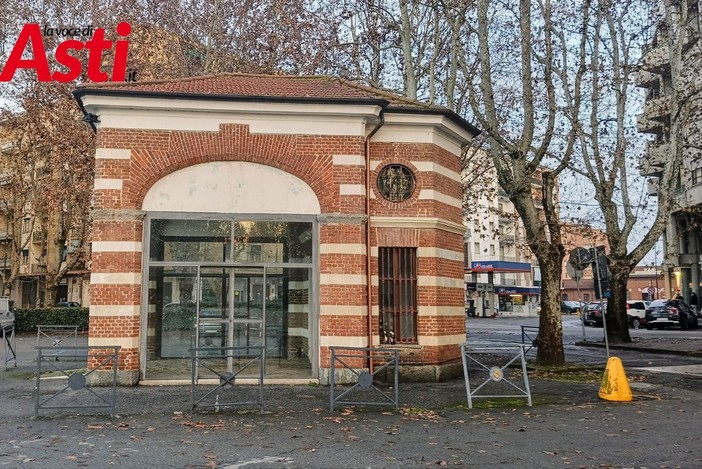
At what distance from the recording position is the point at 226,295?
12555mm

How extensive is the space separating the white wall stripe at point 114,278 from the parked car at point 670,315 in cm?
3164

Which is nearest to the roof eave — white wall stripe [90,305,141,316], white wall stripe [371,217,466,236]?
white wall stripe [371,217,466,236]

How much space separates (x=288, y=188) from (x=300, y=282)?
1.92 m

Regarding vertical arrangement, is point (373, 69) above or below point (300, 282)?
above

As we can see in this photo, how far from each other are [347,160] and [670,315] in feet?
94.6

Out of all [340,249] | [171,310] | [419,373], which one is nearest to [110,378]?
[171,310]

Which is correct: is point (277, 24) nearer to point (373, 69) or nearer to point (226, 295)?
point (373, 69)

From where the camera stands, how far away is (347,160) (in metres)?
12.8

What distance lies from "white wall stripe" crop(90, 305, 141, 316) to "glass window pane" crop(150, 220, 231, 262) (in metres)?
1.13

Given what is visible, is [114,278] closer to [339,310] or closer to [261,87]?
Answer: [339,310]

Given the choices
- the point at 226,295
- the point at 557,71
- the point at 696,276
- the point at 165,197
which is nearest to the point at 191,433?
the point at 226,295

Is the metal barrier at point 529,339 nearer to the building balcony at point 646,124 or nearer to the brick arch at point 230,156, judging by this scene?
the brick arch at point 230,156

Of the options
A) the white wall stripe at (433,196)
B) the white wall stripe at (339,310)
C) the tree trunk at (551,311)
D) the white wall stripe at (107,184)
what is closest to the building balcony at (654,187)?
the tree trunk at (551,311)

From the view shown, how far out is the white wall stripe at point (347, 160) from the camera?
1275 cm
